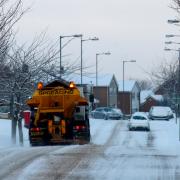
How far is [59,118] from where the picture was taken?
31.8 metres

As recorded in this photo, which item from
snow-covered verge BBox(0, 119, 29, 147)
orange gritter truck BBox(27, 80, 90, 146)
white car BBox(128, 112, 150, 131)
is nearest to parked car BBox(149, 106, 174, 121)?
white car BBox(128, 112, 150, 131)

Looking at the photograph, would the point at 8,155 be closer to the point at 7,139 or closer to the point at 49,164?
the point at 49,164

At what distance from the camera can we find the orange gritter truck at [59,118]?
1227 inches

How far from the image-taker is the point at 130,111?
12512cm

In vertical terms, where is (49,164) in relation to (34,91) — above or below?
below

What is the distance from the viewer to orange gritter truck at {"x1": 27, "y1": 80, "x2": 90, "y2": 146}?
3116 cm

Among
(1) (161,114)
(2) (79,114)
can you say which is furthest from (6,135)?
(1) (161,114)

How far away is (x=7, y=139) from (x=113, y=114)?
43.8m

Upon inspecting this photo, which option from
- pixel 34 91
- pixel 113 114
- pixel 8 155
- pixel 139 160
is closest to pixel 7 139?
pixel 34 91

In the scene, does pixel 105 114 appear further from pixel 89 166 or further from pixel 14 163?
pixel 89 166

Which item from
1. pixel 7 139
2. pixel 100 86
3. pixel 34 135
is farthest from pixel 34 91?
pixel 100 86

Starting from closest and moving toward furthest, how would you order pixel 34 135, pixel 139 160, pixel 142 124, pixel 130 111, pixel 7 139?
pixel 139 160 < pixel 34 135 < pixel 7 139 < pixel 142 124 < pixel 130 111

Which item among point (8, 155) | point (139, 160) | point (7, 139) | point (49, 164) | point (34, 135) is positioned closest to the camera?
point (49, 164)

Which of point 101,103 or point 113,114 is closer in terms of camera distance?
point 113,114
